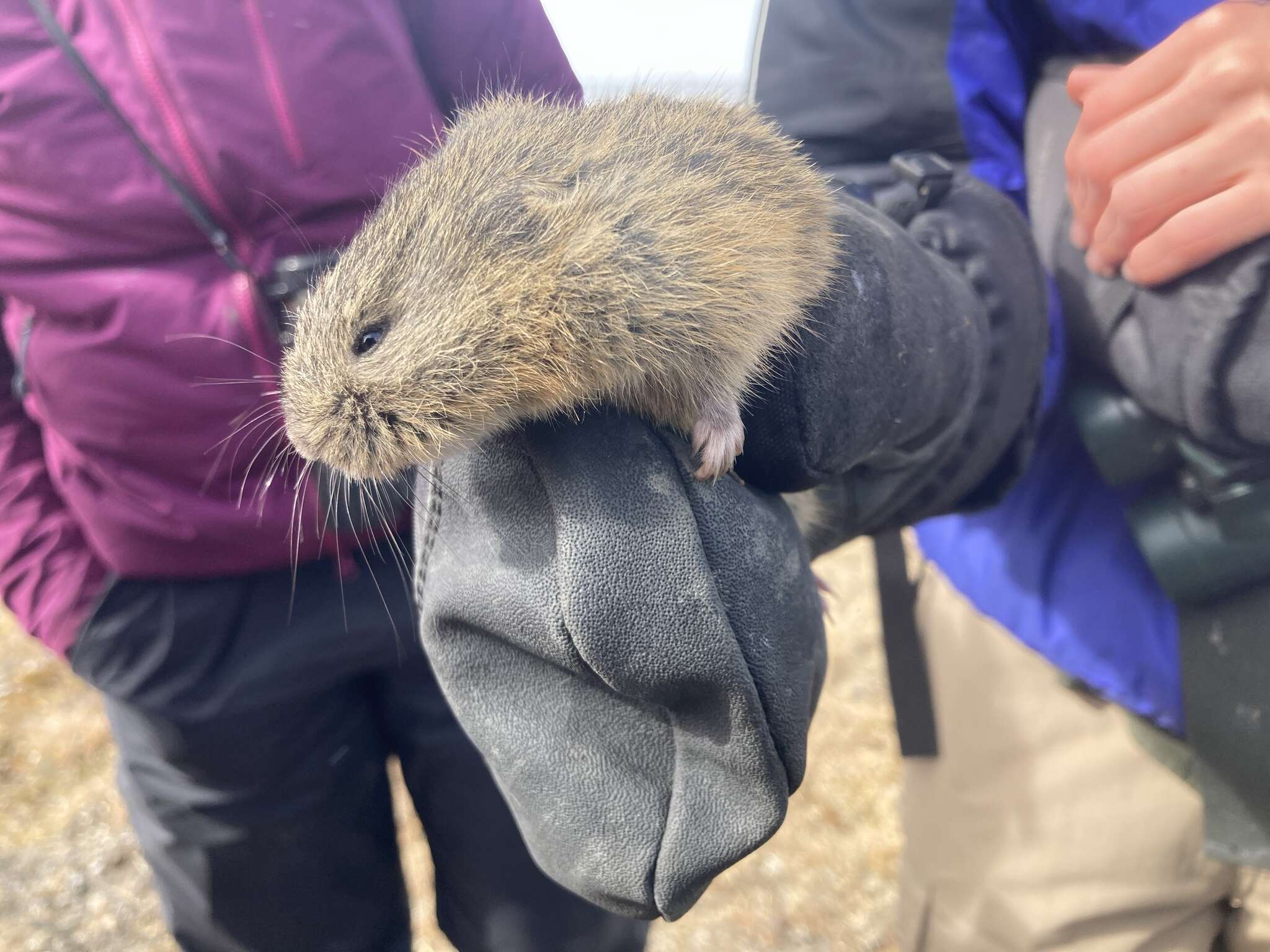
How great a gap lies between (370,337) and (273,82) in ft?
1.84

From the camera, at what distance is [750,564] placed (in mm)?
847

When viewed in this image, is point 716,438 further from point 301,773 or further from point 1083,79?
point 301,773

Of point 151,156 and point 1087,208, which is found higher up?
point 151,156

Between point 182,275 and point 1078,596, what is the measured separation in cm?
143

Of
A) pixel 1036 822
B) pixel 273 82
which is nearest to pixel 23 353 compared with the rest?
pixel 273 82

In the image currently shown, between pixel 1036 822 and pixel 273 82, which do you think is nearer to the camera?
pixel 273 82

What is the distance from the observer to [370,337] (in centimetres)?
83

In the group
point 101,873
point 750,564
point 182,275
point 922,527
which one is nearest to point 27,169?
point 182,275

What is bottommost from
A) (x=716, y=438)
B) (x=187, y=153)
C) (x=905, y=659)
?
(x=905, y=659)

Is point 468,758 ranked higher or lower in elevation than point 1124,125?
lower

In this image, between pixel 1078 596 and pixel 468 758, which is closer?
pixel 1078 596

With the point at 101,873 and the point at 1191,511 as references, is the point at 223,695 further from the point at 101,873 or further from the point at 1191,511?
the point at 101,873

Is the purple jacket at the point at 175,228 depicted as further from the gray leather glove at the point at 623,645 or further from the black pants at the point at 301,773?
the gray leather glove at the point at 623,645

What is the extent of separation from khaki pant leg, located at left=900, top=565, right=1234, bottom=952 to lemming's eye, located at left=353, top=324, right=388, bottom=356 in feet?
3.66
